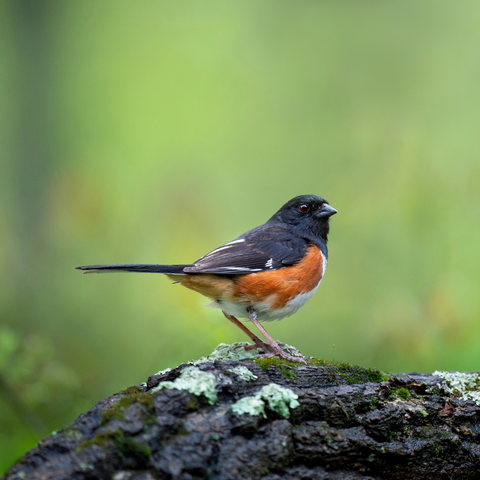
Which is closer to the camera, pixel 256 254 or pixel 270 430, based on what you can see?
pixel 270 430

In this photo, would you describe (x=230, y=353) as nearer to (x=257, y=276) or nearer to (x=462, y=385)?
(x=257, y=276)

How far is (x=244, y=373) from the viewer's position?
7.09 ft

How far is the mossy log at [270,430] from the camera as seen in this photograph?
1.68 m

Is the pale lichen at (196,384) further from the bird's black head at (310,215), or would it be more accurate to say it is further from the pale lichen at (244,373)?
the bird's black head at (310,215)

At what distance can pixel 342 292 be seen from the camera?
6660 millimetres

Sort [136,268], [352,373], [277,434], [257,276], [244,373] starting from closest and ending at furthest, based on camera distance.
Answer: [277,434], [244,373], [352,373], [136,268], [257,276]

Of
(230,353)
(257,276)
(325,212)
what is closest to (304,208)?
(325,212)

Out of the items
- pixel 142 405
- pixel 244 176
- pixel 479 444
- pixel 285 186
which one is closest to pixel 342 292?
pixel 285 186

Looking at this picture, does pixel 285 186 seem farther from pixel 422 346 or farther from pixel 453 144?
pixel 422 346

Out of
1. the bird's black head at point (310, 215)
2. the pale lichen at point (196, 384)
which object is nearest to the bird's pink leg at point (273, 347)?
the pale lichen at point (196, 384)

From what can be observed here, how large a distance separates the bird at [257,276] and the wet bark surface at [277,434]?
79 centimetres

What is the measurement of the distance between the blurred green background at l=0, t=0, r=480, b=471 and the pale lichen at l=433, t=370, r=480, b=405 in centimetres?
156

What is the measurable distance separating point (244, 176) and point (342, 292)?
110 inches

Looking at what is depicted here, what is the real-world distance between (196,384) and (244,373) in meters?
0.28
